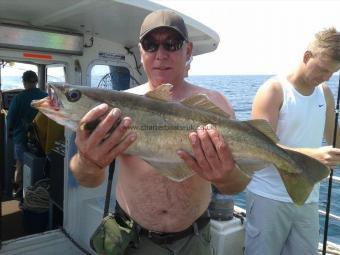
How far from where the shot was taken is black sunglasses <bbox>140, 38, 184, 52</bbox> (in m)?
2.92

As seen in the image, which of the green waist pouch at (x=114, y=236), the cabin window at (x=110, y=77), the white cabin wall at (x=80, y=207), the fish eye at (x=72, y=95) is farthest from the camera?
the cabin window at (x=110, y=77)

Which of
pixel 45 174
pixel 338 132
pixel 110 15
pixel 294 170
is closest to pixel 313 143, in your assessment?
pixel 338 132

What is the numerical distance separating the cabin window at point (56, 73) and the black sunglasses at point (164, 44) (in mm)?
4019

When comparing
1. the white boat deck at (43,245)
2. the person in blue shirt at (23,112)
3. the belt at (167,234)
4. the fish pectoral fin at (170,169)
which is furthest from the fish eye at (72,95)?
the person in blue shirt at (23,112)

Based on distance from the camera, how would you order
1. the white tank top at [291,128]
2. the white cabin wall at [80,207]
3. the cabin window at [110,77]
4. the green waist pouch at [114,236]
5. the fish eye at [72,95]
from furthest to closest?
the cabin window at [110,77]
the white cabin wall at [80,207]
the white tank top at [291,128]
the green waist pouch at [114,236]
the fish eye at [72,95]

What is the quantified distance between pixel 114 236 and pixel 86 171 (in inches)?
21.1

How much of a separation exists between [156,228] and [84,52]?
422 cm

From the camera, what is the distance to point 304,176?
260 cm

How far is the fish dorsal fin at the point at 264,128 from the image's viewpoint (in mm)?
2557

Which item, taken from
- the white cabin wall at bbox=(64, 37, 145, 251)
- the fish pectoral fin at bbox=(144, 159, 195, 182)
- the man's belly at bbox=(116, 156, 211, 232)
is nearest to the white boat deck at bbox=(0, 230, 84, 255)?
the white cabin wall at bbox=(64, 37, 145, 251)

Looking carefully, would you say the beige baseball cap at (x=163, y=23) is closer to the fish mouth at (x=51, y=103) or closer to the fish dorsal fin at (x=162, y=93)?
the fish dorsal fin at (x=162, y=93)

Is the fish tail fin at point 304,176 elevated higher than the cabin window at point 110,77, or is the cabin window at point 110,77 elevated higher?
the cabin window at point 110,77

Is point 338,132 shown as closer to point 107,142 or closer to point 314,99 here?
point 314,99

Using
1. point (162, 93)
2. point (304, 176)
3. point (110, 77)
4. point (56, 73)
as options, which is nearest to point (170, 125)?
point (162, 93)
